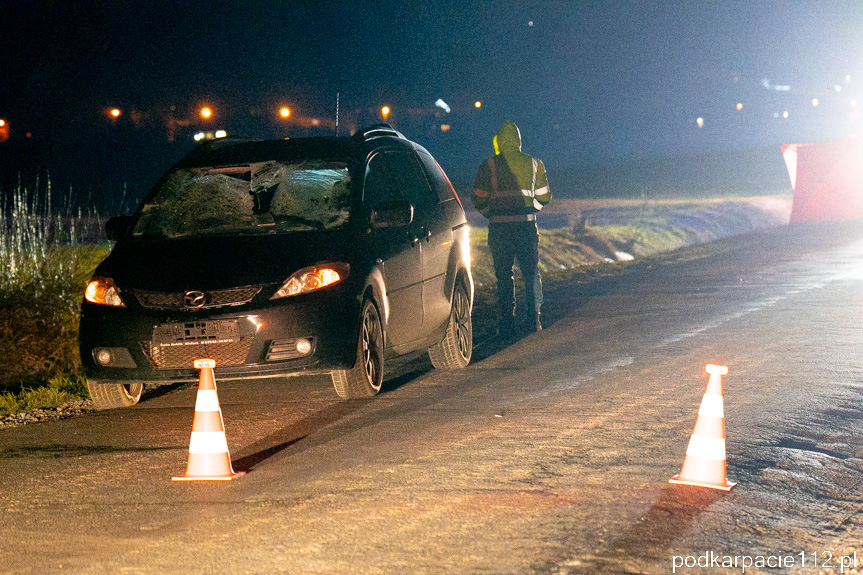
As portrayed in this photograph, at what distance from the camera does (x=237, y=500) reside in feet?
18.5

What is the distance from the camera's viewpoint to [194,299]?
7.65 meters

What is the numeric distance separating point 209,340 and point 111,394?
1.23 m

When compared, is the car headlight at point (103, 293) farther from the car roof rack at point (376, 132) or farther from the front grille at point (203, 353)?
the car roof rack at point (376, 132)

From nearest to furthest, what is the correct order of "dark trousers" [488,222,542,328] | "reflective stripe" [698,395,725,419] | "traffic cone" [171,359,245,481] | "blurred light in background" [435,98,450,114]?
1. "reflective stripe" [698,395,725,419]
2. "traffic cone" [171,359,245,481]
3. "dark trousers" [488,222,542,328]
4. "blurred light in background" [435,98,450,114]

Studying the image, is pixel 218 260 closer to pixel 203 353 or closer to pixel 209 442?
pixel 203 353

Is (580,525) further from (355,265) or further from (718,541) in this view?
(355,265)

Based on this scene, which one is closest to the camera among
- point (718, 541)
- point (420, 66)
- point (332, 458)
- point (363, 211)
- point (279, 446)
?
point (718, 541)

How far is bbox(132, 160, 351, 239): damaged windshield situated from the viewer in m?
8.55

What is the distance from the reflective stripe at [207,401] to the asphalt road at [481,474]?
0.42 metres

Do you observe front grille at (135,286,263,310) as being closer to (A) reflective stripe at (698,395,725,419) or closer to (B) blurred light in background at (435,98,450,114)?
(A) reflective stripe at (698,395,725,419)

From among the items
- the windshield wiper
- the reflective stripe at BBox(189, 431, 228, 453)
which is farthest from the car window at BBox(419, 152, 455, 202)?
the reflective stripe at BBox(189, 431, 228, 453)

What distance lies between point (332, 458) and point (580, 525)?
6.44 feet

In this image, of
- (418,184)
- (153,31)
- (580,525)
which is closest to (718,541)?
(580,525)

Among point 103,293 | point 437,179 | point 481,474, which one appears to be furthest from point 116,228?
point 481,474
